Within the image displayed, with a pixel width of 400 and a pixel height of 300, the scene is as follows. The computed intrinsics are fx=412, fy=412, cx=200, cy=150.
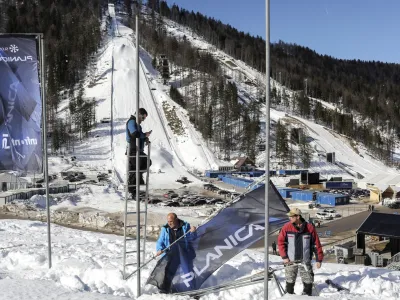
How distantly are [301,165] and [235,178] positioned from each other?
22.8 meters

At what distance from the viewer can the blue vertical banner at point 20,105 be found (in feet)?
23.6

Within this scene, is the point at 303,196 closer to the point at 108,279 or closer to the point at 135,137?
the point at 108,279

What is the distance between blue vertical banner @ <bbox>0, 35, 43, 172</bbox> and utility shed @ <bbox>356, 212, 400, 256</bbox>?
13.7 m

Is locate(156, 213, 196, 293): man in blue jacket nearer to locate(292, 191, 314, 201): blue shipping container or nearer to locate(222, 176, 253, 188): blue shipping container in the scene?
locate(292, 191, 314, 201): blue shipping container

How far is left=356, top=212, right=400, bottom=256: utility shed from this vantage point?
52.9 ft

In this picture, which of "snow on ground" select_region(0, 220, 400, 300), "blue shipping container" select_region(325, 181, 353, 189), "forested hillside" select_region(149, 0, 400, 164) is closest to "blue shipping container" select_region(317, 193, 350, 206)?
"blue shipping container" select_region(325, 181, 353, 189)

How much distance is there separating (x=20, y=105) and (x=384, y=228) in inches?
570

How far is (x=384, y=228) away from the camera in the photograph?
16.4 metres

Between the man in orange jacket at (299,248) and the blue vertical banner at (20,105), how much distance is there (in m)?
4.39

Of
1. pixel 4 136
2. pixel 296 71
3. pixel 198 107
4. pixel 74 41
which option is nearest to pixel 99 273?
pixel 4 136

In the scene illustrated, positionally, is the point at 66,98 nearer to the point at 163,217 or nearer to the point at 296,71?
the point at 163,217

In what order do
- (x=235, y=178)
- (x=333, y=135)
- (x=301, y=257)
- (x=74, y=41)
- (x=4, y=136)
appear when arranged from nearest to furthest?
1. (x=301, y=257)
2. (x=4, y=136)
3. (x=235, y=178)
4. (x=333, y=135)
5. (x=74, y=41)

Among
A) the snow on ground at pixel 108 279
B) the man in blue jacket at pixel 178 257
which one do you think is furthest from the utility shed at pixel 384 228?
the man in blue jacket at pixel 178 257

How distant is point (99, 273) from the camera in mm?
6879
